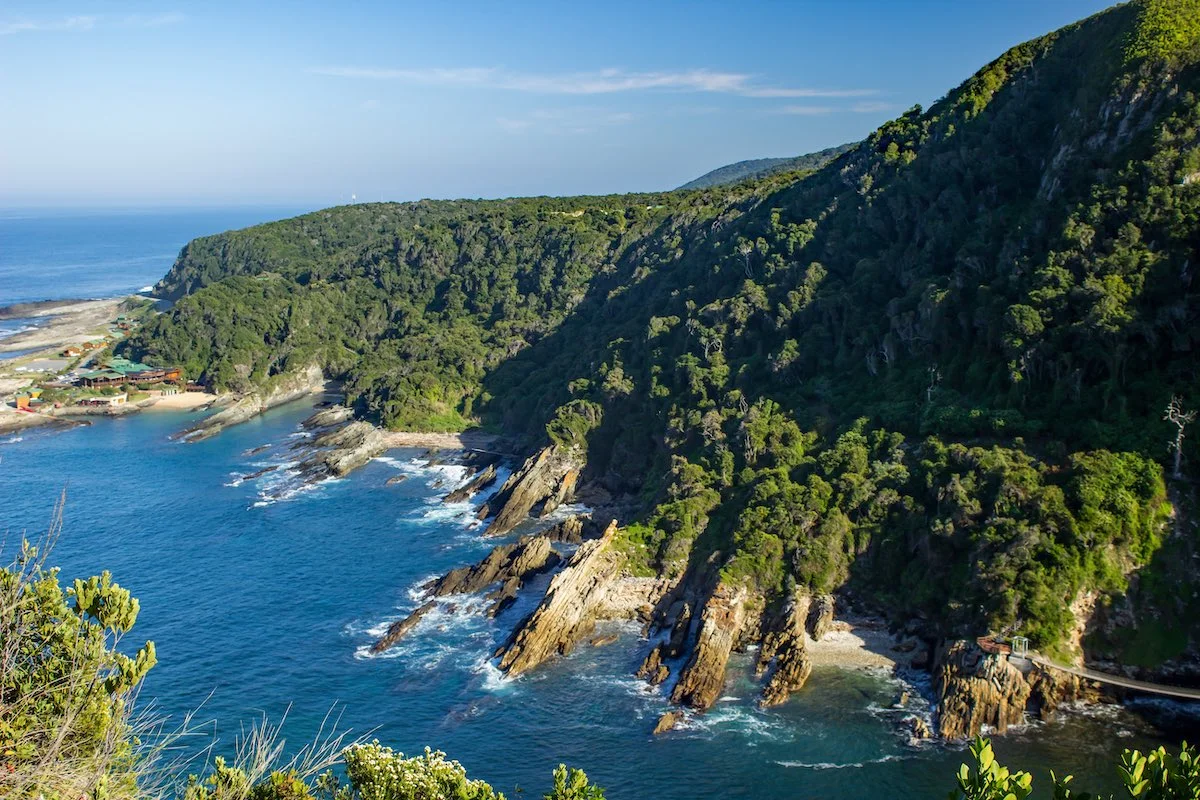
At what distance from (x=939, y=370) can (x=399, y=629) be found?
120ft

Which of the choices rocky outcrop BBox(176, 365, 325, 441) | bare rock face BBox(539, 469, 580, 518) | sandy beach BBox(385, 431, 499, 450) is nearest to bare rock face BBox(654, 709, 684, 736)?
bare rock face BBox(539, 469, 580, 518)

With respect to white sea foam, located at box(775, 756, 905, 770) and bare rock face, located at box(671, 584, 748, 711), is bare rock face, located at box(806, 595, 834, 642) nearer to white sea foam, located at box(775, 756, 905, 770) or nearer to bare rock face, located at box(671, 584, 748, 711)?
bare rock face, located at box(671, 584, 748, 711)

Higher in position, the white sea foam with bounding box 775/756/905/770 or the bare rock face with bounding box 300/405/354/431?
the bare rock face with bounding box 300/405/354/431

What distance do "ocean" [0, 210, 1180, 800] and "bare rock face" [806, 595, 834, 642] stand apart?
2794 millimetres

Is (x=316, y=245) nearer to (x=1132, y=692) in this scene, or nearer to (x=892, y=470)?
(x=892, y=470)

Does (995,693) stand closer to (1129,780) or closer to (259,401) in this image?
(1129,780)

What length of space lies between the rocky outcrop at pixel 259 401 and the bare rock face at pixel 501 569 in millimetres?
47599

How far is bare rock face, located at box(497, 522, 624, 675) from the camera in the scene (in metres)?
46.0

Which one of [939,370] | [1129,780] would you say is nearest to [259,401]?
[939,370]

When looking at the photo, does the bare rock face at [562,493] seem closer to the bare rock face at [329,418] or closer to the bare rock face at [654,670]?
the bare rock face at [654,670]

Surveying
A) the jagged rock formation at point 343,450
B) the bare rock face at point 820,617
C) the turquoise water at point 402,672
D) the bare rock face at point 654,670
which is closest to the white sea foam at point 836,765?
the turquoise water at point 402,672

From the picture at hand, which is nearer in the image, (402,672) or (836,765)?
(836,765)

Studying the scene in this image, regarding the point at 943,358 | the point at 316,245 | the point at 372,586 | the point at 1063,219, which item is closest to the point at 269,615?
the point at 372,586

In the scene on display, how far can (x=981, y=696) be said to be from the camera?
38.7 metres
